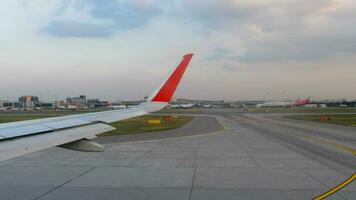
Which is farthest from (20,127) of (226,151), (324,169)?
(226,151)

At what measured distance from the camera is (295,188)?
9453 mm

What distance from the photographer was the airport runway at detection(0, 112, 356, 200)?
353 inches

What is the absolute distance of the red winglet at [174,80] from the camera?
8086mm

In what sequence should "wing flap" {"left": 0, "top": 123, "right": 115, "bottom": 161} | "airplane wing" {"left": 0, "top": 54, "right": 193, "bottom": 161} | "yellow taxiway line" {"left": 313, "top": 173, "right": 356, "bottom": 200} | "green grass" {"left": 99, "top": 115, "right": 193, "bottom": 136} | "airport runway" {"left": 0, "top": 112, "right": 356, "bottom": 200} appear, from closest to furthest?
"wing flap" {"left": 0, "top": 123, "right": 115, "bottom": 161} → "airplane wing" {"left": 0, "top": 54, "right": 193, "bottom": 161} → "yellow taxiway line" {"left": 313, "top": 173, "right": 356, "bottom": 200} → "airport runway" {"left": 0, "top": 112, "right": 356, "bottom": 200} → "green grass" {"left": 99, "top": 115, "right": 193, "bottom": 136}

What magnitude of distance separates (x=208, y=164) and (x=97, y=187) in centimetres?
462

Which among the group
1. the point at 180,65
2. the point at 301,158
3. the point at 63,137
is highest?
the point at 180,65

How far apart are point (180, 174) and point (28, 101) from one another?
557 ft

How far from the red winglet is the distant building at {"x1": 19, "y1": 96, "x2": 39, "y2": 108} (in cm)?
16439

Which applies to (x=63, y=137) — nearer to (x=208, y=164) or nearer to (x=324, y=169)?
(x=208, y=164)

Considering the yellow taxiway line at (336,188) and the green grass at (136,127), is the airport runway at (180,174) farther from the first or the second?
the green grass at (136,127)

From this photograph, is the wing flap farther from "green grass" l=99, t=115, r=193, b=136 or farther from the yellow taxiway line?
"green grass" l=99, t=115, r=193, b=136

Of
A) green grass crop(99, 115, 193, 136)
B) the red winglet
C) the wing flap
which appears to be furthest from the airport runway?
green grass crop(99, 115, 193, 136)

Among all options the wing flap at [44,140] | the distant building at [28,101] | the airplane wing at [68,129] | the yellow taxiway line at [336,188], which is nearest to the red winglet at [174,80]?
the airplane wing at [68,129]

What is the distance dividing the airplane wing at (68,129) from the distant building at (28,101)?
163825 mm
